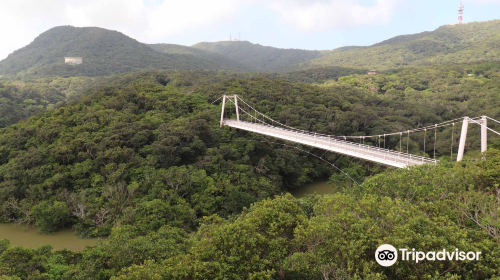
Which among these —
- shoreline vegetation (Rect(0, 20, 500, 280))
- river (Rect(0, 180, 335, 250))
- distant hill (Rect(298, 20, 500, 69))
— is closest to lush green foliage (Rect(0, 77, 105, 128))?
shoreline vegetation (Rect(0, 20, 500, 280))

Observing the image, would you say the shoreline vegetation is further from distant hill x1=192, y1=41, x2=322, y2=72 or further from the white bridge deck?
distant hill x1=192, y1=41, x2=322, y2=72

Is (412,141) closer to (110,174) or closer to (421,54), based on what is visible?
(110,174)

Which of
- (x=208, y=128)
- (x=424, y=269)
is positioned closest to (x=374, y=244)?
(x=424, y=269)

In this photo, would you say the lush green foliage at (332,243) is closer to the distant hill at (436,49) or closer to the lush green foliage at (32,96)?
the lush green foliage at (32,96)

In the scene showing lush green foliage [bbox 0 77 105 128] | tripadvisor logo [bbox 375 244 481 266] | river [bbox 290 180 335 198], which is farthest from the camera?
lush green foliage [bbox 0 77 105 128]

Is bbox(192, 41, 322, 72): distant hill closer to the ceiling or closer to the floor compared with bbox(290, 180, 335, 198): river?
closer to the ceiling

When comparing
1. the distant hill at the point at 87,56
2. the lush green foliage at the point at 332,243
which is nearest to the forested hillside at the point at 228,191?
the lush green foliage at the point at 332,243

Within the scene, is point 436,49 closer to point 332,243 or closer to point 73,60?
point 73,60
